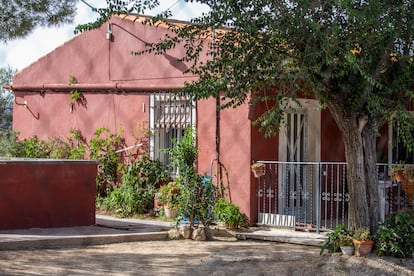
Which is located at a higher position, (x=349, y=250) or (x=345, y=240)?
(x=345, y=240)

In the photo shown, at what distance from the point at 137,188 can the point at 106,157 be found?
1328 mm

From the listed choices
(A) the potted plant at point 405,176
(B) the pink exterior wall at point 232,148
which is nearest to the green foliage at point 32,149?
(B) the pink exterior wall at point 232,148

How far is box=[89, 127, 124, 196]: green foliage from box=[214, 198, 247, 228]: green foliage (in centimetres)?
323

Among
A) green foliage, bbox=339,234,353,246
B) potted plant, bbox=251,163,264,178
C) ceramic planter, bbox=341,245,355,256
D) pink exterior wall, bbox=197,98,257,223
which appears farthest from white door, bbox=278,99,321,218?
ceramic planter, bbox=341,245,355,256

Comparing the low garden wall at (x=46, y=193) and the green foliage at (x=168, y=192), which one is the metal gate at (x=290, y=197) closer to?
the green foliage at (x=168, y=192)

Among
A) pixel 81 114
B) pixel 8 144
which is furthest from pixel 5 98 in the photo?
pixel 81 114

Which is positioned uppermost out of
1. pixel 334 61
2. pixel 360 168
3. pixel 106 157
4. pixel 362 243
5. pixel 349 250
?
pixel 334 61

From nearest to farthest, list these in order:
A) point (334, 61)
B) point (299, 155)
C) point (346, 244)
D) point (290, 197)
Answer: point (334, 61), point (346, 244), point (290, 197), point (299, 155)

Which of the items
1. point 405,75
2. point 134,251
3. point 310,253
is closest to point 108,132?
point 134,251

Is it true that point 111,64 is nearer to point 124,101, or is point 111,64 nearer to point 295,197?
point 124,101

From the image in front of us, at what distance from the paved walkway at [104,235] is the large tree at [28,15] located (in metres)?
2.94

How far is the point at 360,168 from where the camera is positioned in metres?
9.20

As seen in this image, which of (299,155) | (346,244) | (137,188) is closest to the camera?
(346,244)

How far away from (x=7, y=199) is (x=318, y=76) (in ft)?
17.6
